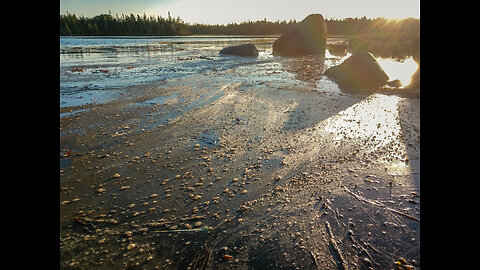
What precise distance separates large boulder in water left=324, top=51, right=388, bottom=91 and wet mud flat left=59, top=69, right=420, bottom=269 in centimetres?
316

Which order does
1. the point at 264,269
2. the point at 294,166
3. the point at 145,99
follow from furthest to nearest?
the point at 145,99
the point at 294,166
the point at 264,269

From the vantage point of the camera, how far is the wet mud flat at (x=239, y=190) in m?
1.90

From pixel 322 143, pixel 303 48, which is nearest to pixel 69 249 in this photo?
pixel 322 143

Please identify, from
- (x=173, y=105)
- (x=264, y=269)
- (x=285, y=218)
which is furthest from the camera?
(x=173, y=105)

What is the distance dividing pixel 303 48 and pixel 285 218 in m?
20.8

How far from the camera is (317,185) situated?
9.07 ft

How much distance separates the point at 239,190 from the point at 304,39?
824 inches

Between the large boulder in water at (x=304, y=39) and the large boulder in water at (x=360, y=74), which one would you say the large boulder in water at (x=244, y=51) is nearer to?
the large boulder in water at (x=304, y=39)

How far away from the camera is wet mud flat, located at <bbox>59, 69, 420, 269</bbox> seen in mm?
1896

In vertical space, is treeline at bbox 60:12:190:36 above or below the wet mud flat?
above

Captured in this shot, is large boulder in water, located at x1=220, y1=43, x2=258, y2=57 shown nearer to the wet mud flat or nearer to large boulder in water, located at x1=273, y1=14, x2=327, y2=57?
large boulder in water, located at x1=273, y1=14, x2=327, y2=57

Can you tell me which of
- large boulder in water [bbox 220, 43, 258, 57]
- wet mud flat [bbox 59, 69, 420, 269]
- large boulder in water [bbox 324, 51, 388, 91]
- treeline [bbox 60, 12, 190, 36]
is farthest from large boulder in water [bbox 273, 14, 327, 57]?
treeline [bbox 60, 12, 190, 36]
